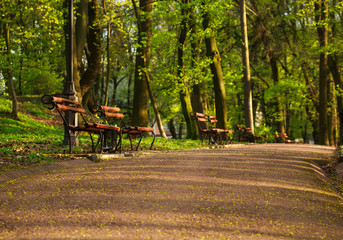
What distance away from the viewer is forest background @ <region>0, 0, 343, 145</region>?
18.8 meters

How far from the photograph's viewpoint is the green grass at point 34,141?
328 inches

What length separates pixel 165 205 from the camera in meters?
4.81

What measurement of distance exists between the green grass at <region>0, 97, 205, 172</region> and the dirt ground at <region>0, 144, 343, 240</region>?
142cm

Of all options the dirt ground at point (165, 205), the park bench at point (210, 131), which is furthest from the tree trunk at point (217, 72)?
the dirt ground at point (165, 205)

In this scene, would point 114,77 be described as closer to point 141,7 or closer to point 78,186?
point 141,7

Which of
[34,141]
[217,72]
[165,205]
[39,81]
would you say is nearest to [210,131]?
[217,72]

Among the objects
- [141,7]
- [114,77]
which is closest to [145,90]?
[141,7]

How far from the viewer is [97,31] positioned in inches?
821

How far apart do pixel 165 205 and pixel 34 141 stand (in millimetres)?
8437

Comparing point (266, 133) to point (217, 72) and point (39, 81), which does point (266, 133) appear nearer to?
point (217, 72)

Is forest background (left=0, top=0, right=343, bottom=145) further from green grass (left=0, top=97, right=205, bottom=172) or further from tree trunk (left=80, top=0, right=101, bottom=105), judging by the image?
→ green grass (left=0, top=97, right=205, bottom=172)

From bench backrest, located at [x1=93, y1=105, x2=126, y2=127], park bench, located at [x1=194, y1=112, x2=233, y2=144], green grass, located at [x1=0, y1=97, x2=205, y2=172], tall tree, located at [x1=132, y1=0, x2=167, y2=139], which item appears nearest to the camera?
green grass, located at [x1=0, y1=97, x2=205, y2=172]

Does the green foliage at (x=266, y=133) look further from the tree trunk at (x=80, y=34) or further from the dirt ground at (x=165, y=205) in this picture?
the dirt ground at (x=165, y=205)

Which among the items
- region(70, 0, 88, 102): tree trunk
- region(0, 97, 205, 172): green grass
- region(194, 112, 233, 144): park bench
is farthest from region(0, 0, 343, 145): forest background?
region(194, 112, 233, 144): park bench
